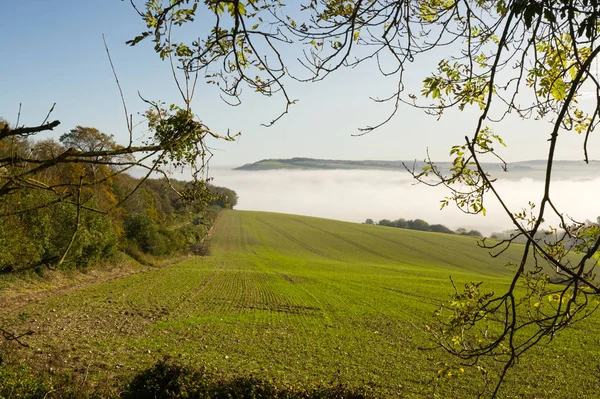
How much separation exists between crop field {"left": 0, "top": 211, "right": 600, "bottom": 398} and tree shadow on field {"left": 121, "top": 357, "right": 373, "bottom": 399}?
0.56m

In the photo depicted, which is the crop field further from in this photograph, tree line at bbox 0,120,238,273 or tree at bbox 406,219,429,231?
tree at bbox 406,219,429,231

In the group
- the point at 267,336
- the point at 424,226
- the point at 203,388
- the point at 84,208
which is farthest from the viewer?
the point at 424,226

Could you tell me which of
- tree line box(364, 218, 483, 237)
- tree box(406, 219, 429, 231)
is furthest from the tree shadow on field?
tree box(406, 219, 429, 231)

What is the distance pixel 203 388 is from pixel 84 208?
19.6ft

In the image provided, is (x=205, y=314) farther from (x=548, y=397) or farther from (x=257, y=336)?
(x=548, y=397)

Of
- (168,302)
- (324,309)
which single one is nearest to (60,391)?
(168,302)

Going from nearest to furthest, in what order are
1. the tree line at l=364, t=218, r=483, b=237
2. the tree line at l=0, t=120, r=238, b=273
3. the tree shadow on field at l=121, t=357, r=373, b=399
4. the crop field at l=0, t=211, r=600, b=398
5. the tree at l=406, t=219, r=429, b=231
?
the tree line at l=0, t=120, r=238, b=273 → the tree shadow on field at l=121, t=357, r=373, b=399 → the crop field at l=0, t=211, r=600, b=398 → the tree line at l=364, t=218, r=483, b=237 → the tree at l=406, t=219, r=429, b=231

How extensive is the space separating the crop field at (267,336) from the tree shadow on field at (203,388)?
0.56 m

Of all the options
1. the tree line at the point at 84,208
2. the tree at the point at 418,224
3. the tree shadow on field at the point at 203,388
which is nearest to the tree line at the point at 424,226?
the tree at the point at 418,224

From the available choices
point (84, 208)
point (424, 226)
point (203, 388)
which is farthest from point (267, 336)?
point (424, 226)

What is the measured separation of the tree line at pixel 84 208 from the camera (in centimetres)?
267

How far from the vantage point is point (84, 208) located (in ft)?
8.91

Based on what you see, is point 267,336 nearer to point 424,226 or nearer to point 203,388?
point 203,388

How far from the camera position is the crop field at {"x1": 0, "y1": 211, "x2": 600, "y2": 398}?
11.1m
